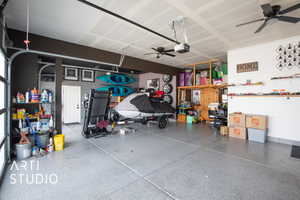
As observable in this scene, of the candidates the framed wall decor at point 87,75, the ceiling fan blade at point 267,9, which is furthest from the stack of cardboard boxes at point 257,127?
the framed wall decor at point 87,75

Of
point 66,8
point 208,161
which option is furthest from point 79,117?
point 208,161

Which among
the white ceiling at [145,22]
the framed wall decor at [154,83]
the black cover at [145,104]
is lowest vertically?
the black cover at [145,104]

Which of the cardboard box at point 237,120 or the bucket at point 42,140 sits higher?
the cardboard box at point 237,120

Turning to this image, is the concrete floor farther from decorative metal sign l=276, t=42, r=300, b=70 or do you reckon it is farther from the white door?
the white door

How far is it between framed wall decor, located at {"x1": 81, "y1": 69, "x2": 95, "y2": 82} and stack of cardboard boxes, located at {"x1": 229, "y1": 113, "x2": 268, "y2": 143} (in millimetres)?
7602

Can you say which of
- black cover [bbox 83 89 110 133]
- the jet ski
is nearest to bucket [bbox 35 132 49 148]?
black cover [bbox 83 89 110 133]

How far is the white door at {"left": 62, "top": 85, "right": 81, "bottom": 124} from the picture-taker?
7130 mm

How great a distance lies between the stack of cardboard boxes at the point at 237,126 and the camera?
446cm

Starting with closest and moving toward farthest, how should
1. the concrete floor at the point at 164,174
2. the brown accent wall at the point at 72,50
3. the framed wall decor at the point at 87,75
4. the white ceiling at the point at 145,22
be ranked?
the concrete floor at the point at 164,174 < the white ceiling at the point at 145,22 < the brown accent wall at the point at 72,50 < the framed wall decor at the point at 87,75

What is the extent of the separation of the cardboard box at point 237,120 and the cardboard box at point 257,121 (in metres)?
0.11

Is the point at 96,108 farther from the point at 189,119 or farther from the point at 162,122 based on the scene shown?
the point at 189,119

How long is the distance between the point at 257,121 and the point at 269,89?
121 cm

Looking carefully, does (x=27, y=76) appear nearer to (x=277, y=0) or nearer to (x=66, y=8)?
(x=66, y=8)

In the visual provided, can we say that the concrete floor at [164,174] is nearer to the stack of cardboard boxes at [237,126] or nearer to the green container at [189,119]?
the stack of cardboard boxes at [237,126]
